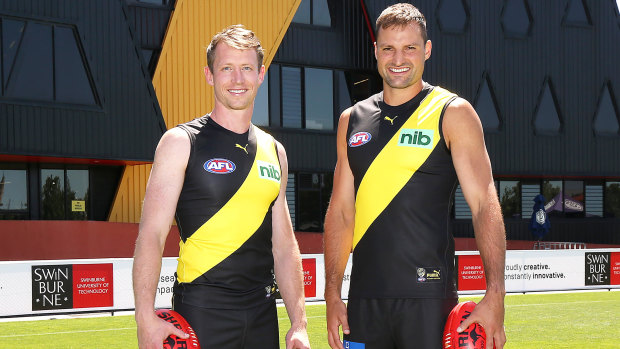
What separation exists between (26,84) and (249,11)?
313 inches

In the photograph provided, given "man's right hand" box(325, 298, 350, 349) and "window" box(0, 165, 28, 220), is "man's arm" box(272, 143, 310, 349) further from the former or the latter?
"window" box(0, 165, 28, 220)

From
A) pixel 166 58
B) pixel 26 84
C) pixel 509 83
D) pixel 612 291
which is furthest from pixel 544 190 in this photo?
pixel 26 84

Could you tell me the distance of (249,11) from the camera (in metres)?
26.2

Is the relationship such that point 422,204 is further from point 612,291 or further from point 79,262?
point 612,291

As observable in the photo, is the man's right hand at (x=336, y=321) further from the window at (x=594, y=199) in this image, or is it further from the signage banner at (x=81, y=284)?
the window at (x=594, y=199)

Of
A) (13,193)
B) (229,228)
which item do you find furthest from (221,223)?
(13,193)

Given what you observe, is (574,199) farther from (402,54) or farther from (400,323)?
(400,323)

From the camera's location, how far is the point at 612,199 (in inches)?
1411

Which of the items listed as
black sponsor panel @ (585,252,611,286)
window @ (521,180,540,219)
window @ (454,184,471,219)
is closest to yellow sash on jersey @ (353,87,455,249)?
black sponsor panel @ (585,252,611,286)

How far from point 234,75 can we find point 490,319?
175cm

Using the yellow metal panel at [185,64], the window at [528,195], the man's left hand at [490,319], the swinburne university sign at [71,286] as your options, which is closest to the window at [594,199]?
the window at [528,195]

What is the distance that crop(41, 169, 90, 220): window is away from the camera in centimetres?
2336

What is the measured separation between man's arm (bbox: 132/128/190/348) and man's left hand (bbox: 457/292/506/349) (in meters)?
1.38

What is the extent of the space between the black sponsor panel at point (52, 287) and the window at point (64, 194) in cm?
924
